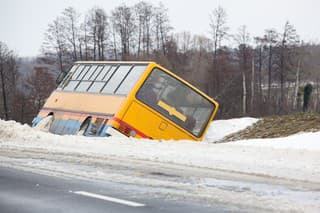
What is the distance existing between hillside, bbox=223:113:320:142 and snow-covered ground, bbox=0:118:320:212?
3040 mm

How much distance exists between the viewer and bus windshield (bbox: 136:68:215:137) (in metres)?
21.8

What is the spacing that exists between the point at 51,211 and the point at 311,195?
333cm

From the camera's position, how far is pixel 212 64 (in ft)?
210

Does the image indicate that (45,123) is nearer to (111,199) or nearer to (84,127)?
(84,127)

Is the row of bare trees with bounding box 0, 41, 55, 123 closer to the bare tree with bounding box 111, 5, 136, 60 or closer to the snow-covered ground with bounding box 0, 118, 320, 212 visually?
the bare tree with bounding box 111, 5, 136, 60

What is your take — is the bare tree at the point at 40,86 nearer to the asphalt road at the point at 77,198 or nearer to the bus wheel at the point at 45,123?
the bus wheel at the point at 45,123

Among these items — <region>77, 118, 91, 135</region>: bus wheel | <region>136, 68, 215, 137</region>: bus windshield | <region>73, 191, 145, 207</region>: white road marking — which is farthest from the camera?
<region>77, 118, 91, 135</region>: bus wheel

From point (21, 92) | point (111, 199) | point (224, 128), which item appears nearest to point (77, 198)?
point (111, 199)

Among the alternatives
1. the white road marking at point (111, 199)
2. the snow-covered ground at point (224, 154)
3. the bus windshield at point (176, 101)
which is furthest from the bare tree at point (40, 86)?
the white road marking at point (111, 199)

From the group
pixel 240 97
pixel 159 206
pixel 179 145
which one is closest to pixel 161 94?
pixel 179 145

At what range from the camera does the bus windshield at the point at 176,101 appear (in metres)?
21.8

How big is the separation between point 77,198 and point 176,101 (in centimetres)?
1434

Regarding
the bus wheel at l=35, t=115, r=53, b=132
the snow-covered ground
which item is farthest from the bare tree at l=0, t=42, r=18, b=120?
the snow-covered ground

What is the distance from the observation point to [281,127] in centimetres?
2264
